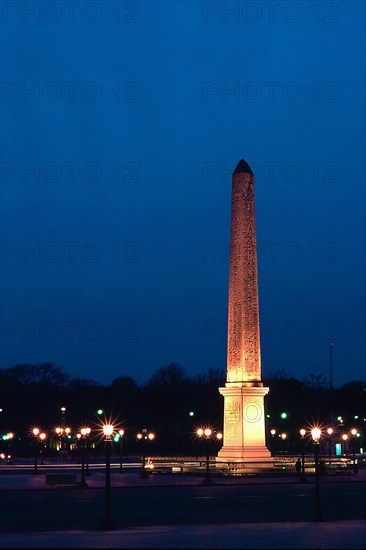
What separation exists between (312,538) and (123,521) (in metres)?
6.72

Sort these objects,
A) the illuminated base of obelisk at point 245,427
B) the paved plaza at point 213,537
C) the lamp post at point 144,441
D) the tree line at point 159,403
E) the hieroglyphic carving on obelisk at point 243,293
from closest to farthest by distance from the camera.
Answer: the paved plaza at point 213,537
the hieroglyphic carving on obelisk at point 243,293
the lamp post at point 144,441
the illuminated base of obelisk at point 245,427
the tree line at point 159,403

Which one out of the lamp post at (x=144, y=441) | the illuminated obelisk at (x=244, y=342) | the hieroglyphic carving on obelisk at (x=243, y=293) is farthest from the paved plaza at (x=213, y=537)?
the lamp post at (x=144, y=441)

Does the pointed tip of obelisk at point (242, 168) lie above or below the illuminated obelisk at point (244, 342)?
above

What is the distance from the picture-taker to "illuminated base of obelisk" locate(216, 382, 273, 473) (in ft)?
174

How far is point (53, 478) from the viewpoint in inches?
1784

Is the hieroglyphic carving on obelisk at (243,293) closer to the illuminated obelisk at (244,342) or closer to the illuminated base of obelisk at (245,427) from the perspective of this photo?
the illuminated obelisk at (244,342)

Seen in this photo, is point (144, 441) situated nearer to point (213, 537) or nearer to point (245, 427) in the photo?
point (245, 427)

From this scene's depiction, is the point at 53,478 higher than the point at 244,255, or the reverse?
the point at 244,255

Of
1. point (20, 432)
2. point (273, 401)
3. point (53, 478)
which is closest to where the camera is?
point (53, 478)

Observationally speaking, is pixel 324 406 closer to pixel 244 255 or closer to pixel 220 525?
pixel 244 255

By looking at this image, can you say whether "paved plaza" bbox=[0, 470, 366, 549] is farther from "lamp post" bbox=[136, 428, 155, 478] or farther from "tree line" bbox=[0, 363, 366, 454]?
"tree line" bbox=[0, 363, 366, 454]

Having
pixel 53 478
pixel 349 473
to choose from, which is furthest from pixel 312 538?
pixel 349 473

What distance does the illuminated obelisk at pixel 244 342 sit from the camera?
5206cm

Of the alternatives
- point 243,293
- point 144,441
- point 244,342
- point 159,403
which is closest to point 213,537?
point 244,342
